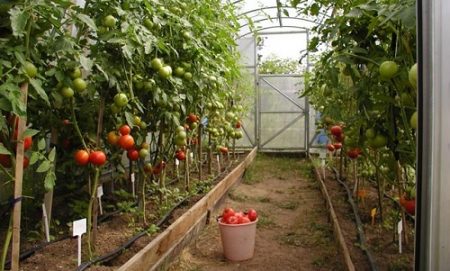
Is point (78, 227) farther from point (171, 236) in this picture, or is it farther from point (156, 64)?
point (156, 64)

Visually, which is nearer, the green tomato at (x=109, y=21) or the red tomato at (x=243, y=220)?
the green tomato at (x=109, y=21)

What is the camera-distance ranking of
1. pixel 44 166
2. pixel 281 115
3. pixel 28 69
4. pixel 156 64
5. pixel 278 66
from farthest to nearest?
pixel 278 66, pixel 281 115, pixel 156 64, pixel 44 166, pixel 28 69

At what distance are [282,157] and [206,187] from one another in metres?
5.77

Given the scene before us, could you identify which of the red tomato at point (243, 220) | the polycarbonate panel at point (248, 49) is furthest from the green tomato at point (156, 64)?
the polycarbonate panel at point (248, 49)

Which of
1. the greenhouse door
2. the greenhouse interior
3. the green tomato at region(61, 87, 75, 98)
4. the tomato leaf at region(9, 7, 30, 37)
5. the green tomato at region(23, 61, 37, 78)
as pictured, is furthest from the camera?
the greenhouse door

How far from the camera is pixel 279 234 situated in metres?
3.87

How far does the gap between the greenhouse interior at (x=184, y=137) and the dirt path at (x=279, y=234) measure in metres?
0.02

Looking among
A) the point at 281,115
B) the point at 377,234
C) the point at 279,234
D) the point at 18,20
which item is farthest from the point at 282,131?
the point at 18,20

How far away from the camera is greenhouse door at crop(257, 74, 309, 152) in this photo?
10359mm

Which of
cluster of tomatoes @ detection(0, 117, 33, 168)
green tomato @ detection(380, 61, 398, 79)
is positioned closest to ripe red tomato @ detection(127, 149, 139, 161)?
cluster of tomatoes @ detection(0, 117, 33, 168)

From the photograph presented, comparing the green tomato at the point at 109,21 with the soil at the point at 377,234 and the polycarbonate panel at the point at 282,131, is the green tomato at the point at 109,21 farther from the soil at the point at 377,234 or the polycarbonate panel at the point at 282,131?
the polycarbonate panel at the point at 282,131

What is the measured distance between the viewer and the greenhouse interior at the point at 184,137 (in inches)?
53.9

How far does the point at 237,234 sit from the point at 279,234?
933mm

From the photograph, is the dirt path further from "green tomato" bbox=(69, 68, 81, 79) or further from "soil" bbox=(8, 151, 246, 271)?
"green tomato" bbox=(69, 68, 81, 79)
